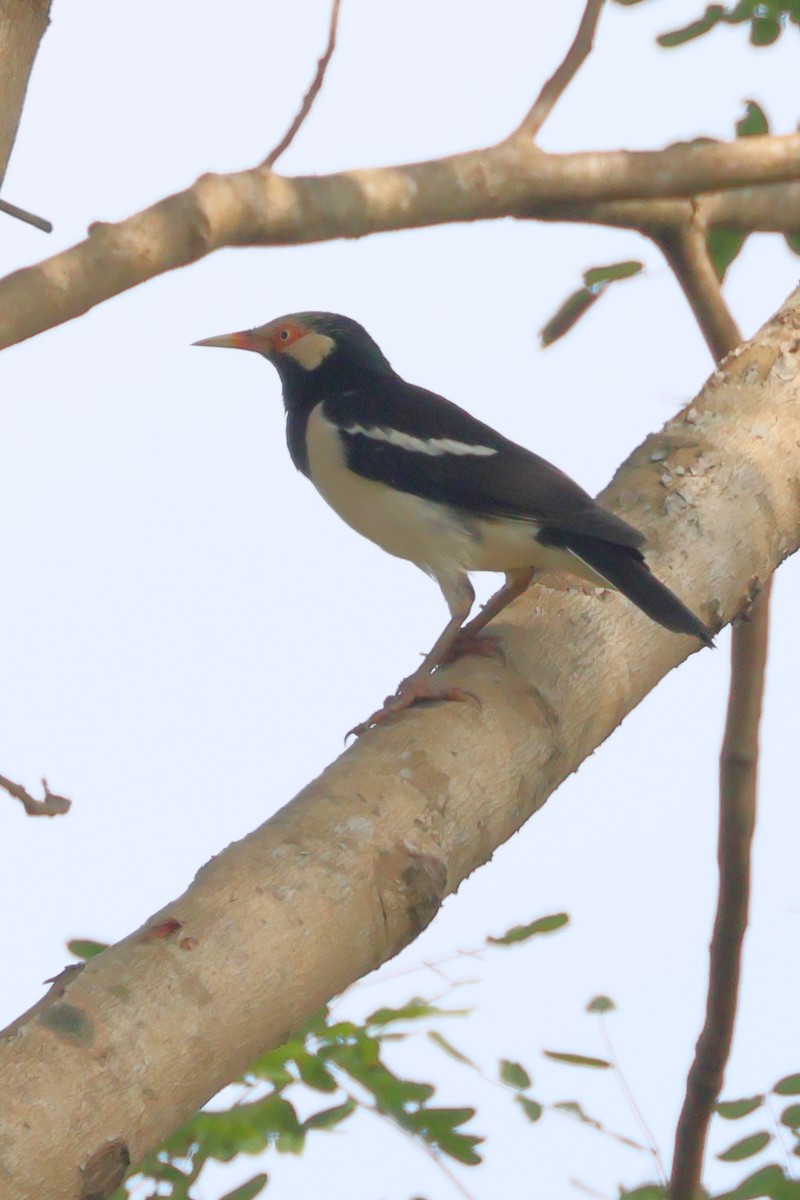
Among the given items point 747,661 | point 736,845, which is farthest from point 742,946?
point 747,661

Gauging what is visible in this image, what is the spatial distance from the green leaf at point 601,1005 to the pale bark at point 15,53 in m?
2.78

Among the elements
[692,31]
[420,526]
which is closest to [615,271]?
[692,31]

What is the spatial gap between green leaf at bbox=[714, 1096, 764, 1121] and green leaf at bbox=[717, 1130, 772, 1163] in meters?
0.11

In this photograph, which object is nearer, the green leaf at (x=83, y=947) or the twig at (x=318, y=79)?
the twig at (x=318, y=79)

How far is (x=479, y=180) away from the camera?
302 centimetres

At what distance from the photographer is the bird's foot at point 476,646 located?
336 cm

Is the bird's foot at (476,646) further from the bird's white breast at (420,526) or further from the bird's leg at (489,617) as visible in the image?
the bird's white breast at (420,526)

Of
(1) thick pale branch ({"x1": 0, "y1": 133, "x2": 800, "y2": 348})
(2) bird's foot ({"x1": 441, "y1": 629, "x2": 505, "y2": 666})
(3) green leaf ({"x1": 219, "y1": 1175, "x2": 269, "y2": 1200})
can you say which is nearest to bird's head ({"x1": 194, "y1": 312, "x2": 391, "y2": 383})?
(2) bird's foot ({"x1": 441, "y1": 629, "x2": 505, "y2": 666})

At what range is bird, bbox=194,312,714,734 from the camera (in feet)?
13.0

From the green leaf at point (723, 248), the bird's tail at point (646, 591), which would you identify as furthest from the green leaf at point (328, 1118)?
the green leaf at point (723, 248)

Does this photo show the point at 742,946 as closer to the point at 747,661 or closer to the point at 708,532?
the point at 747,661

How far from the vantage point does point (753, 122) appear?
4.37m

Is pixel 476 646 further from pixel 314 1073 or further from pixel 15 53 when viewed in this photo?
pixel 15 53

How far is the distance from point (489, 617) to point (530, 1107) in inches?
51.6
